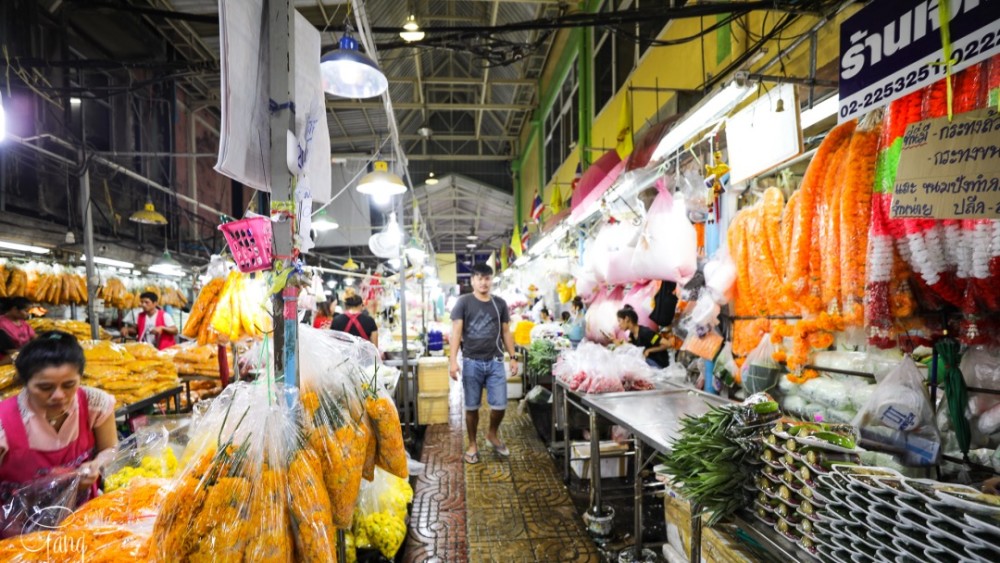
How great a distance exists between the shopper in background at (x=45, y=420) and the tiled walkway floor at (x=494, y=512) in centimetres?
210

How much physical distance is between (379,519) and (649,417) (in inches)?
73.6

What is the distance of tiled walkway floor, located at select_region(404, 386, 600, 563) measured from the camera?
329 centimetres

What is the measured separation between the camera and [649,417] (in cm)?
302

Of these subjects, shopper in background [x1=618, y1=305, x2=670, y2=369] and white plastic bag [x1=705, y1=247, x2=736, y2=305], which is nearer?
white plastic bag [x1=705, y1=247, x2=736, y2=305]

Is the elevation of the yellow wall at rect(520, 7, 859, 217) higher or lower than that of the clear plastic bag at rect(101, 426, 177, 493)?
higher

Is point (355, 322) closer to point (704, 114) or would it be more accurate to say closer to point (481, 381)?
point (481, 381)

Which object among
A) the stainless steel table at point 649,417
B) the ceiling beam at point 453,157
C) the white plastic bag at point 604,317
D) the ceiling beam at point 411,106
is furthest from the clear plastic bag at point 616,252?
the ceiling beam at point 453,157

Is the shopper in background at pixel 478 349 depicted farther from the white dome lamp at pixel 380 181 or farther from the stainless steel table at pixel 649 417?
the stainless steel table at pixel 649 417

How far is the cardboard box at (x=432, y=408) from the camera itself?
637cm

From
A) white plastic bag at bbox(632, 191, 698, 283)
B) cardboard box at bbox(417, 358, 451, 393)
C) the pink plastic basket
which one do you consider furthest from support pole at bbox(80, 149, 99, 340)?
white plastic bag at bbox(632, 191, 698, 283)

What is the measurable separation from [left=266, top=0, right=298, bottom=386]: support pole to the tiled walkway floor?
2436mm

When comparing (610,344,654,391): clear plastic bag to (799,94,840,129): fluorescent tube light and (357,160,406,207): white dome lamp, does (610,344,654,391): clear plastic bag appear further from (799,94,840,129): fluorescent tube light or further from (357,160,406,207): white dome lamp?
(357,160,406,207): white dome lamp

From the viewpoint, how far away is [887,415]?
2.07 meters

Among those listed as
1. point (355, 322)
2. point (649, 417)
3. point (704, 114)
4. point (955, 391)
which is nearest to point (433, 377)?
point (355, 322)
